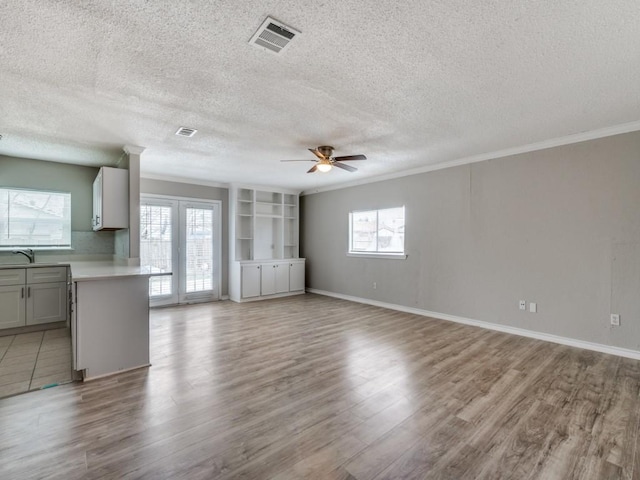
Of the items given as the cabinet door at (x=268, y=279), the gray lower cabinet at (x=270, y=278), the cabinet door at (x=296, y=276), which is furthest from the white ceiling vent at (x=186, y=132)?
the cabinet door at (x=296, y=276)

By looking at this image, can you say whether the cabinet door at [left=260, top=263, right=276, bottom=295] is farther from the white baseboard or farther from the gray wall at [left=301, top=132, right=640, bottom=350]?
the gray wall at [left=301, top=132, right=640, bottom=350]

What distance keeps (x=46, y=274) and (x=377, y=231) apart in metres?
5.57

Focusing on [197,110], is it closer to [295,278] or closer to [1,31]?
[1,31]

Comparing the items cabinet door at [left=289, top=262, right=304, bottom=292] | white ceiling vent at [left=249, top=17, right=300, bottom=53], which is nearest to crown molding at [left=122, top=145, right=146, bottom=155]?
white ceiling vent at [left=249, top=17, right=300, bottom=53]

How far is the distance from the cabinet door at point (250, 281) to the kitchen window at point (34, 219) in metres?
3.01

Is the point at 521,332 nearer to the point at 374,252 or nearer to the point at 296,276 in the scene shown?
the point at 374,252

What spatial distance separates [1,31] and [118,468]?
273cm

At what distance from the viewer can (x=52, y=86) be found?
255 cm

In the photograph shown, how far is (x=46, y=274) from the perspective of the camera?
4457mm

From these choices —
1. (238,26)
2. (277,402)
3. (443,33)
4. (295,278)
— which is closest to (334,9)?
(238,26)

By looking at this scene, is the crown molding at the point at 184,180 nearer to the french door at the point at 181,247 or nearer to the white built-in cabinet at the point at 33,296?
the french door at the point at 181,247

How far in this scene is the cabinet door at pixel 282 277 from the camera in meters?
7.12

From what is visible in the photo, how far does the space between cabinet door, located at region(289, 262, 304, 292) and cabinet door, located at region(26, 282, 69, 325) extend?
4.19 m

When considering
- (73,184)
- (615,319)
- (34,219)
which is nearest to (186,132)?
(73,184)
